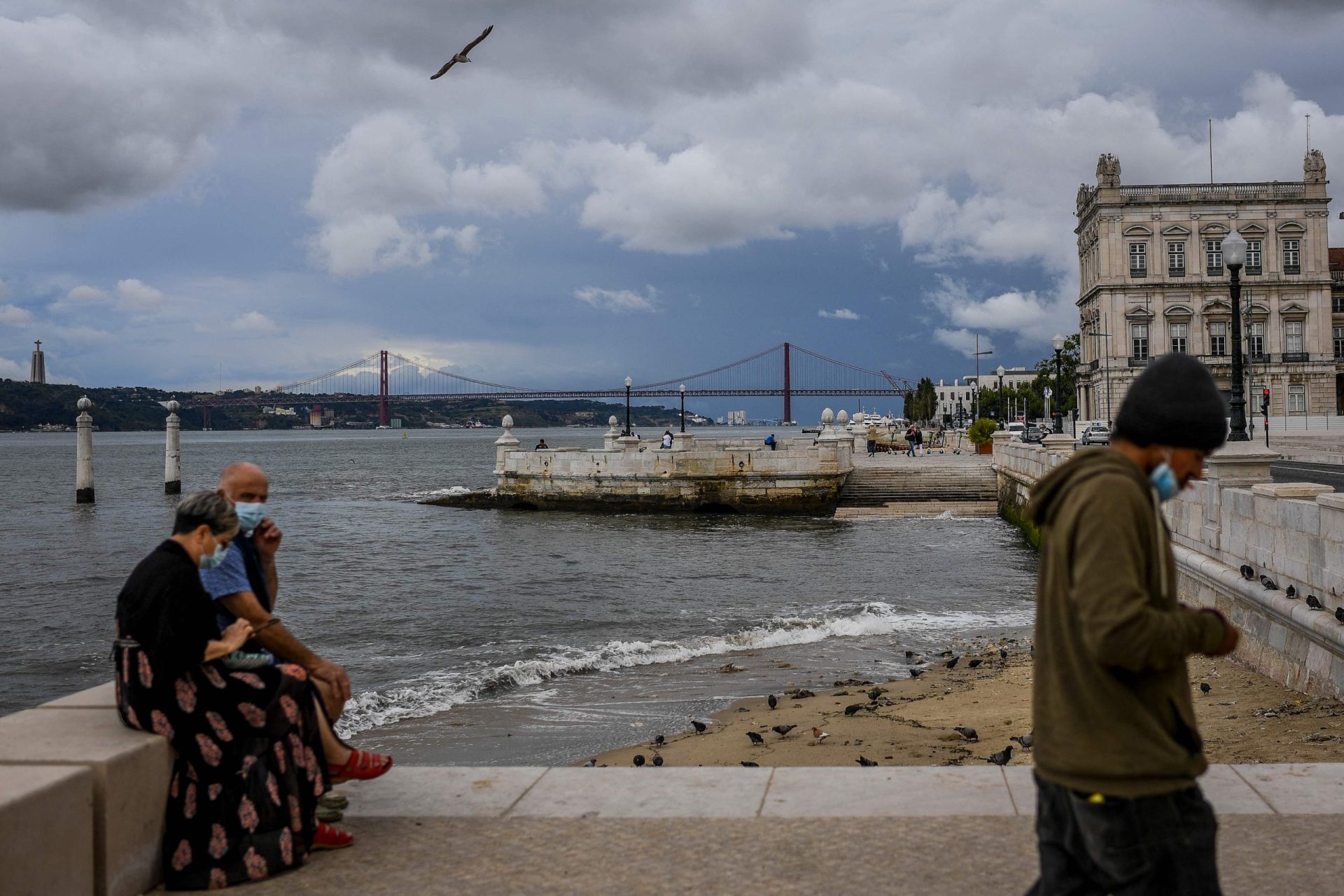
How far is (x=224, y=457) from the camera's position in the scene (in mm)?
108625

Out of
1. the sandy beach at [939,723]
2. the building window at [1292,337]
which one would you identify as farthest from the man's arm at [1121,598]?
the building window at [1292,337]

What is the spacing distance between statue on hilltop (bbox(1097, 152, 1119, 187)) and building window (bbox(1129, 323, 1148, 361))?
10.2 metres

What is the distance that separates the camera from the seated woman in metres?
4.12

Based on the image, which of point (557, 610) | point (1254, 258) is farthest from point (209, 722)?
point (1254, 258)

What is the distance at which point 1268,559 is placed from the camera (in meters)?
9.92

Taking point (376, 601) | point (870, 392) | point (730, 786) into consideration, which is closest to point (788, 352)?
point (870, 392)

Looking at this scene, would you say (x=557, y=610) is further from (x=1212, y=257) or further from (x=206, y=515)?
(x=1212, y=257)

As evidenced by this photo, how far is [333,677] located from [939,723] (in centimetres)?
594

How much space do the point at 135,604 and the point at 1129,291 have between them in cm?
8410

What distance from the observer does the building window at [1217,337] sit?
78500 mm

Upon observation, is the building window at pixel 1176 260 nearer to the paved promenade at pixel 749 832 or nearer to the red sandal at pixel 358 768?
the paved promenade at pixel 749 832

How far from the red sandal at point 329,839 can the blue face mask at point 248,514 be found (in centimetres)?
121

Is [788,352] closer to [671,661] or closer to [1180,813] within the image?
[671,661]

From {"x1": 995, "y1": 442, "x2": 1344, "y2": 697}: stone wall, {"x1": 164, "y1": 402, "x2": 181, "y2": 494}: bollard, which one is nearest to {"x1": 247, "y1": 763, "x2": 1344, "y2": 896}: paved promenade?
{"x1": 995, "y1": 442, "x2": 1344, "y2": 697}: stone wall
